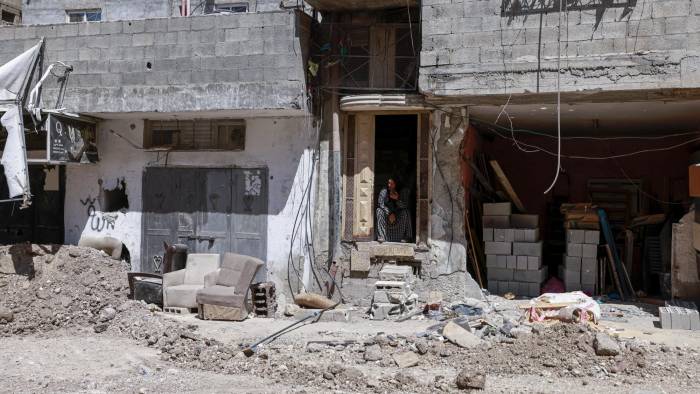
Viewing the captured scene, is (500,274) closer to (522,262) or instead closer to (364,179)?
(522,262)

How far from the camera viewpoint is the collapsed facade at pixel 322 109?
10172 mm

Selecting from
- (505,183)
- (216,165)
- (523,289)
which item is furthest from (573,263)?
(216,165)

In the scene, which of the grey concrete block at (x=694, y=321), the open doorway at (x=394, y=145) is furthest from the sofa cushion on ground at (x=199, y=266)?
the grey concrete block at (x=694, y=321)

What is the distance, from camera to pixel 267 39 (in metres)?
11.5

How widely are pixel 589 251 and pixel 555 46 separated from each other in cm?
413

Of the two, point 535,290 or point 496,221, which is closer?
point 535,290

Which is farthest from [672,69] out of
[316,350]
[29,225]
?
[29,225]

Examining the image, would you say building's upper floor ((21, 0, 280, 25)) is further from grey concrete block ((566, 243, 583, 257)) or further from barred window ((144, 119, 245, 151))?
grey concrete block ((566, 243, 583, 257))

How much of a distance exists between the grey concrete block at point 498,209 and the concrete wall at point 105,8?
28.8ft

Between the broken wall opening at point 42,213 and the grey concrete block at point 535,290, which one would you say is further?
the broken wall opening at point 42,213

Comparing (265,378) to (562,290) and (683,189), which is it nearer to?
(562,290)

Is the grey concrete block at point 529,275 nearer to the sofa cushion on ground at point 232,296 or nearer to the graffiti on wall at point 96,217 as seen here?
the sofa cushion on ground at point 232,296

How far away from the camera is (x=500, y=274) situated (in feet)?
40.2

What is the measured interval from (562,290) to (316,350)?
5.63 metres
